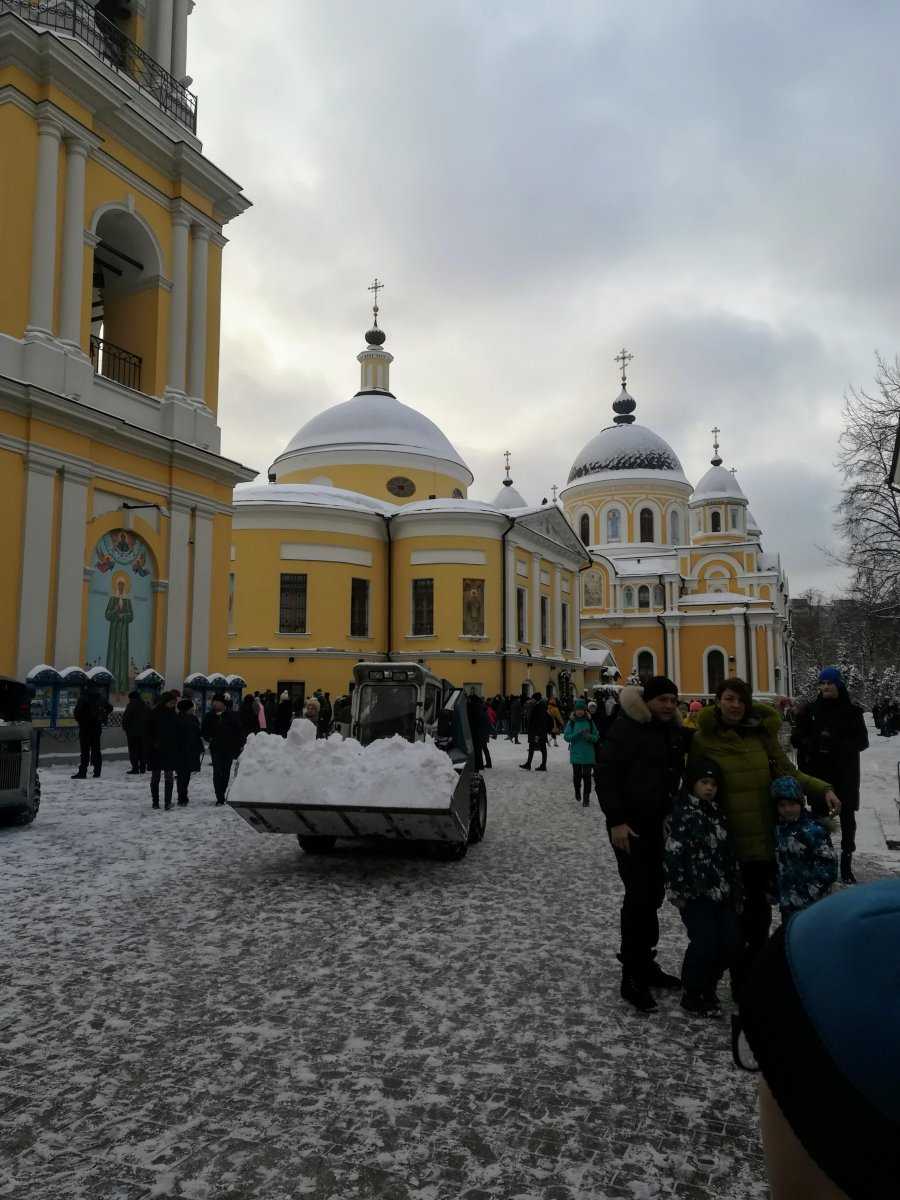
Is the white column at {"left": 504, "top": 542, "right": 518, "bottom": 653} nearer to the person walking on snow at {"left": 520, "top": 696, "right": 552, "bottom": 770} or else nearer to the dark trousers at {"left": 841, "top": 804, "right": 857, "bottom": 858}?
the person walking on snow at {"left": 520, "top": 696, "right": 552, "bottom": 770}

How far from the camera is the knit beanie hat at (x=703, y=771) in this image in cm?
515

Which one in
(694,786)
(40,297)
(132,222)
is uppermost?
(132,222)

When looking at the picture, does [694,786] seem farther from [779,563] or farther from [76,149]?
[779,563]

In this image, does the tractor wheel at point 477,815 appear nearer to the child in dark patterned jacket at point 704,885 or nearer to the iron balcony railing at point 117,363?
the child in dark patterned jacket at point 704,885

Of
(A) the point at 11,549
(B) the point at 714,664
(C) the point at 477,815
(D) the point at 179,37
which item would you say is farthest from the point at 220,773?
(B) the point at 714,664

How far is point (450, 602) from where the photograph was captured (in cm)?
3806

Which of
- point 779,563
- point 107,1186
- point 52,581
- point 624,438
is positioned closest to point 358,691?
point 107,1186

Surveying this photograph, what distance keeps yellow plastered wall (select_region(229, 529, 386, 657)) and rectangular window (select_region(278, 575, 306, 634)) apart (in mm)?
188

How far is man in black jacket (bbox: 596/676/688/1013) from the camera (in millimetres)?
5289

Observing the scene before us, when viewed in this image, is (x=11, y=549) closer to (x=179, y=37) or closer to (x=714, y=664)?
(x=179, y=37)

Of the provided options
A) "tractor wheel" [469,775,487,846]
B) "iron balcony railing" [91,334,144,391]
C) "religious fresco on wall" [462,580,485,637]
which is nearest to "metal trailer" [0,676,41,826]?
"tractor wheel" [469,775,487,846]

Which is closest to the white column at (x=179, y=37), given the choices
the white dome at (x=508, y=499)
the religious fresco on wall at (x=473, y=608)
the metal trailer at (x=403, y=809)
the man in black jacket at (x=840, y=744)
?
the metal trailer at (x=403, y=809)

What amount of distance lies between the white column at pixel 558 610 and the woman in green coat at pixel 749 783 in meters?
40.0

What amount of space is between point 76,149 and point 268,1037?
20.6m
